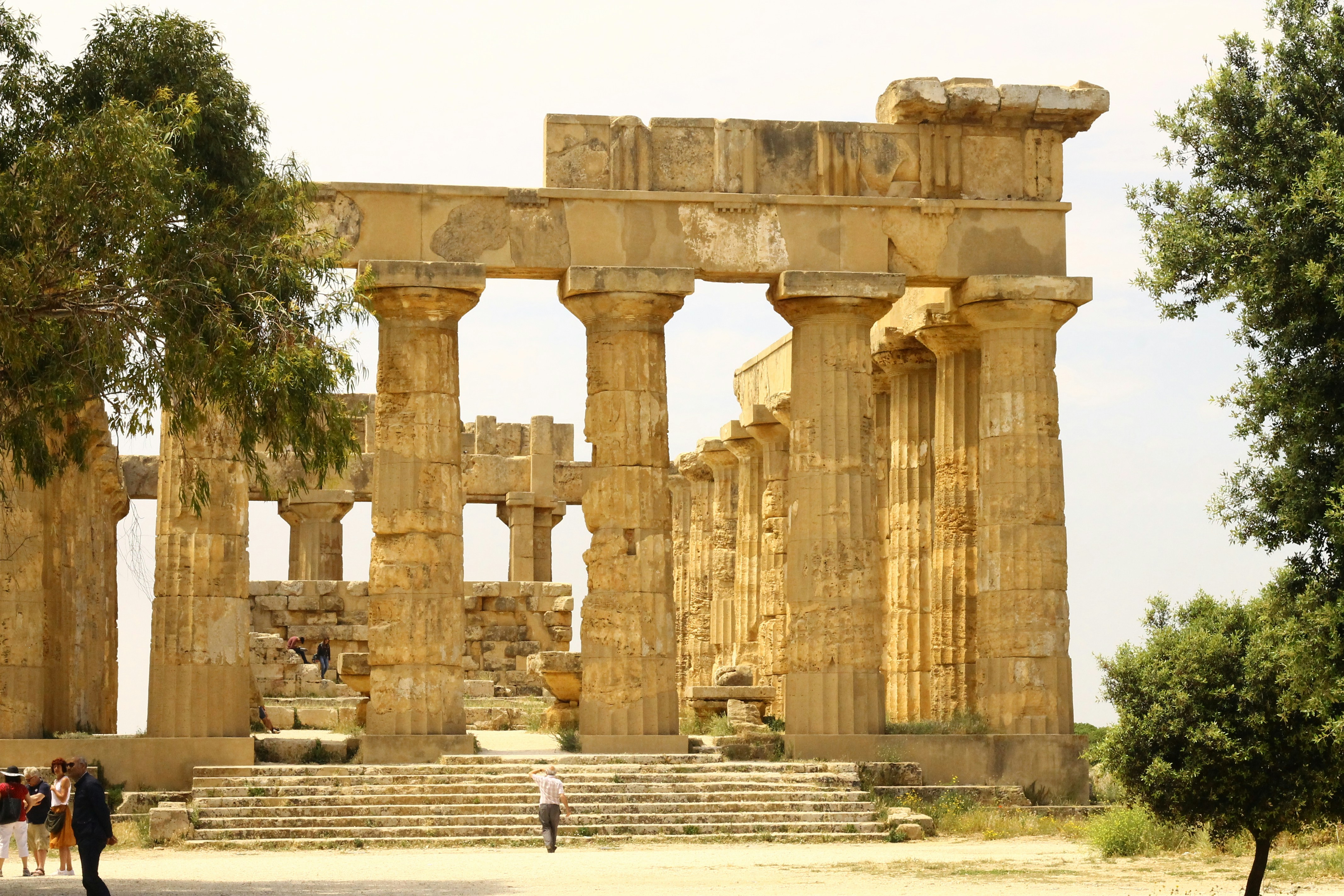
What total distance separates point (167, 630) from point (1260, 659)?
1431cm

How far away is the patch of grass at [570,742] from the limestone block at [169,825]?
18.5 feet

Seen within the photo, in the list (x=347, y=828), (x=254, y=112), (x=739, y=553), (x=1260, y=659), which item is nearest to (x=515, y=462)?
(x=739, y=553)

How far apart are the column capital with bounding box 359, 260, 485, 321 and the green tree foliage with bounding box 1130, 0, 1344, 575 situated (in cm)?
1131

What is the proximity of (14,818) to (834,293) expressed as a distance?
12.6 m

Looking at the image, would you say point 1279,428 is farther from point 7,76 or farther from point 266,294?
point 7,76

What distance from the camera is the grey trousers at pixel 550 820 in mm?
Answer: 22516

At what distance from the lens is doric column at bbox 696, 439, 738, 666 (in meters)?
41.1

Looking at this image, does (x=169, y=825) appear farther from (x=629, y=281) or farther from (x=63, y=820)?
(x=629, y=281)

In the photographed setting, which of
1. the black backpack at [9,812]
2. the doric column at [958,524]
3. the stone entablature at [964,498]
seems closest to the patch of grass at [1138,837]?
the stone entablature at [964,498]

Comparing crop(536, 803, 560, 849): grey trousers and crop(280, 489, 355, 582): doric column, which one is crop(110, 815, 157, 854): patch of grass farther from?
crop(280, 489, 355, 582): doric column

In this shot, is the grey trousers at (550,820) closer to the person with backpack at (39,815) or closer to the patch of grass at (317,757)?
the patch of grass at (317,757)

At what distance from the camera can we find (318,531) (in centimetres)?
4500

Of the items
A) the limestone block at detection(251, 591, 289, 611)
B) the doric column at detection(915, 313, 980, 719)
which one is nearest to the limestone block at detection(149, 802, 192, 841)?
the doric column at detection(915, 313, 980, 719)

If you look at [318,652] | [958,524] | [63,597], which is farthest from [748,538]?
[63,597]
